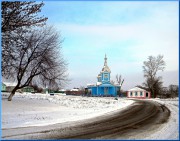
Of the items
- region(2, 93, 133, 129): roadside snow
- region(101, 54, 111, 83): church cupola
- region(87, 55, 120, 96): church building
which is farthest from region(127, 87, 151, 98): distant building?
region(2, 93, 133, 129): roadside snow

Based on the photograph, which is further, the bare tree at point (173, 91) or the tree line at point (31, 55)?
the bare tree at point (173, 91)

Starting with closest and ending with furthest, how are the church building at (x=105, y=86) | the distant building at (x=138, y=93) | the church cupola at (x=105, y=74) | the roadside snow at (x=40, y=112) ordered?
the roadside snow at (x=40, y=112) → the distant building at (x=138, y=93) → the church building at (x=105, y=86) → the church cupola at (x=105, y=74)

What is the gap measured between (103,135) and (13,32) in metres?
12.0

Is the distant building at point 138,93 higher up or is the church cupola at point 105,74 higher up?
the church cupola at point 105,74

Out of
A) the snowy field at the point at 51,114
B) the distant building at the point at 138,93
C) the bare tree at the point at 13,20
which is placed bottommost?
the snowy field at the point at 51,114

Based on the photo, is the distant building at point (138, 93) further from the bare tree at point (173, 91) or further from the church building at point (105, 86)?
the bare tree at point (173, 91)

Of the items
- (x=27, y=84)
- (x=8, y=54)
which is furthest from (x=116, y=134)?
(x=27, y=84)

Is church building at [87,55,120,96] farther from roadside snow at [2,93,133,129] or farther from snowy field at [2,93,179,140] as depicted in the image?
snowy field at [2,93,179,140]

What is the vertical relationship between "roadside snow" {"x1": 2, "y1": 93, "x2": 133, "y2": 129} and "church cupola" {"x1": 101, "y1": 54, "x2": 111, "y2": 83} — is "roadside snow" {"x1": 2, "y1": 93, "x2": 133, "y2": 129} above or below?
below

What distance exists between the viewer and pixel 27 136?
992 cm

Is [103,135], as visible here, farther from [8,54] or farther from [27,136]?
[8,54]

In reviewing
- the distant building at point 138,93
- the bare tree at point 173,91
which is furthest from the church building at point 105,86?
the bare tree at point 173,91

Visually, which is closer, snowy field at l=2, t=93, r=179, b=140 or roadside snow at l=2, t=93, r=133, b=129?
snowy field at l=2, t=93, r=179, b=140

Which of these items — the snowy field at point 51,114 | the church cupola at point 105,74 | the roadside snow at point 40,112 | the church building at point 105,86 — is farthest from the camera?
the church cupola at point 105,74
